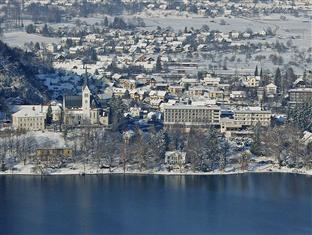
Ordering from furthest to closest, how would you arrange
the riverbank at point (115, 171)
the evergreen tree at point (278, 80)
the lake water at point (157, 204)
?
the evergreen tree at point (278, 80) < the riverbank at point (115, 171) < the lake water at point (157, 204)

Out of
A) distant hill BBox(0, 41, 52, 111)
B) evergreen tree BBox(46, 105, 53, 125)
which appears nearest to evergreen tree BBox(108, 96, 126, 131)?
evergreen tree BBox(46, 105, 53, 125)

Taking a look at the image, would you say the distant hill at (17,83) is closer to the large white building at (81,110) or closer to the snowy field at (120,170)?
the large white building at (81,110)

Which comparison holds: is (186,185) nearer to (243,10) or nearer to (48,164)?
(48,164)

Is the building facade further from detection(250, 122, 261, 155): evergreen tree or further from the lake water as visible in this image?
detection(250, 122, 261, 155): evergreen tree

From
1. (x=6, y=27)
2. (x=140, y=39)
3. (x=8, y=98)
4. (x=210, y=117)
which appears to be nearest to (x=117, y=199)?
(x=210, y=117)

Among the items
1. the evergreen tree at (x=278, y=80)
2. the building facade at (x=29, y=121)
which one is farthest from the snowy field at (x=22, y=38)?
the building facade at (x=29, y=121)

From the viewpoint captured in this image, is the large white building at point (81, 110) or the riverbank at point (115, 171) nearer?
the riverbank at point (115, 171)

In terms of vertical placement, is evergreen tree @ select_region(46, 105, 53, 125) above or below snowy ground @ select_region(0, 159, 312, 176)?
above
